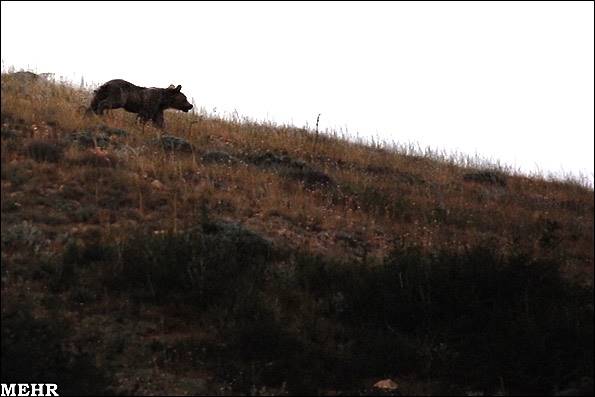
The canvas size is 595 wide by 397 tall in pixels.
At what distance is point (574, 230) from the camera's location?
10789 millimetres

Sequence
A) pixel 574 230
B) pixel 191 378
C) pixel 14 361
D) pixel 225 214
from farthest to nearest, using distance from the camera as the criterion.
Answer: pixel 574 230 < pixel 225 214 < pixel 191 378 < pixel 14 361

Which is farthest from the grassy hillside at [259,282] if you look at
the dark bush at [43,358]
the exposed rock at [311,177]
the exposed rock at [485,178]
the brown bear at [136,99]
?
the exposed rock at [485,178]

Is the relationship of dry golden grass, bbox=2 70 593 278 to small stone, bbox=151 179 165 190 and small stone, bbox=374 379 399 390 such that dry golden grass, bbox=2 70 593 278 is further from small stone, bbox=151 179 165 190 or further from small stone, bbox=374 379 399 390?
small stone, bbox=374 379 399 390

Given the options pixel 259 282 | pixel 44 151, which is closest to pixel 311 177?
pixel 44 151

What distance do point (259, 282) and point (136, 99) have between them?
641cm

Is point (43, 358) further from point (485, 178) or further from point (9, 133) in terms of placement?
point (485, 178)

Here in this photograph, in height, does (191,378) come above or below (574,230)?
below

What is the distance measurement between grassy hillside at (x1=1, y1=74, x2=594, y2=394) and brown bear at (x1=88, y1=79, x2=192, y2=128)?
1.63 metres

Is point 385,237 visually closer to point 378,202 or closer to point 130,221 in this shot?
point 378,202

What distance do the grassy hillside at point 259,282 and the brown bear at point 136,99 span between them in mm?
1633

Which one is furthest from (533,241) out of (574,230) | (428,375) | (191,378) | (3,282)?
(3,282)

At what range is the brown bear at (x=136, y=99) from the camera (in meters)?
13.1

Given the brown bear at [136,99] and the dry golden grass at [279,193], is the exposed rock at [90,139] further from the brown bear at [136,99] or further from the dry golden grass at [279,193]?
the brown bear at [136,99]

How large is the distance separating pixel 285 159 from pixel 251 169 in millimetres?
1086
